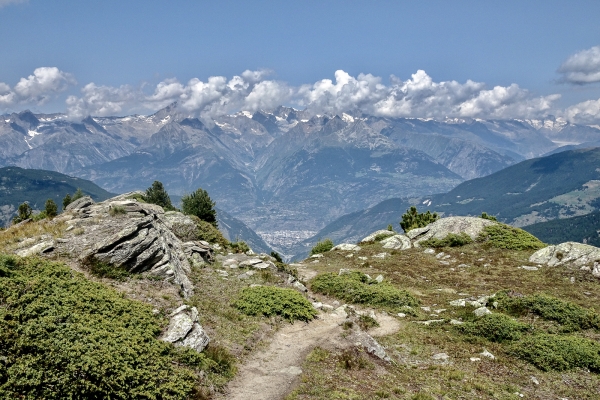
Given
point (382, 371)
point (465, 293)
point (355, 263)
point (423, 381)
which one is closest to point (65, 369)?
point (382, 371)

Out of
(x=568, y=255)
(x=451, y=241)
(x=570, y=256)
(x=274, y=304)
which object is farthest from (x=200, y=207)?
(x=570, y=256)

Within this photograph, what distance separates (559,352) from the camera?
66.7ft

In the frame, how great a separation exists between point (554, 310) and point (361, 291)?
14.5 m

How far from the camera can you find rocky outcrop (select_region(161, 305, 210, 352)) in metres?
16.6

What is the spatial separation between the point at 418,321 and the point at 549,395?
34.3ft

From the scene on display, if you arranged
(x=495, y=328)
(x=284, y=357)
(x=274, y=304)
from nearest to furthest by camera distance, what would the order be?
(x=284, y=357), (x=495, y=328), (x=274, y=304)

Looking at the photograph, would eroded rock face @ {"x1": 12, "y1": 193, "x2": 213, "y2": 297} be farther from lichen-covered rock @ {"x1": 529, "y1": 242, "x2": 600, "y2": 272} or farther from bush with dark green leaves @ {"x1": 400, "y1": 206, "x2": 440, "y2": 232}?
bush with dark green leaves @ {"x1": 400, "y1": 206, "x2": 440, "y2": 232}

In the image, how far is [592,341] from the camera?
70.3 ft

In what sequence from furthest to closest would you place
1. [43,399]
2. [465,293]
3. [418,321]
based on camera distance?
[465,293], [418,321], [43,399]

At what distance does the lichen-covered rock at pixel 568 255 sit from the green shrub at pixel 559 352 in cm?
2178

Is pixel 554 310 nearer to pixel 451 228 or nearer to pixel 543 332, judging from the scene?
pixel 543 332

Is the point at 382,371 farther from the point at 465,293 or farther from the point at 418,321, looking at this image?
the point at 465,293

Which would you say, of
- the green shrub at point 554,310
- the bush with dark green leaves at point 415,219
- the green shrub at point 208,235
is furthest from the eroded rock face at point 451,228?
the green shrub at point 208,235

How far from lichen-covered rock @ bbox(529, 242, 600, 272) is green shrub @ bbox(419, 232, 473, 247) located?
978 cm
